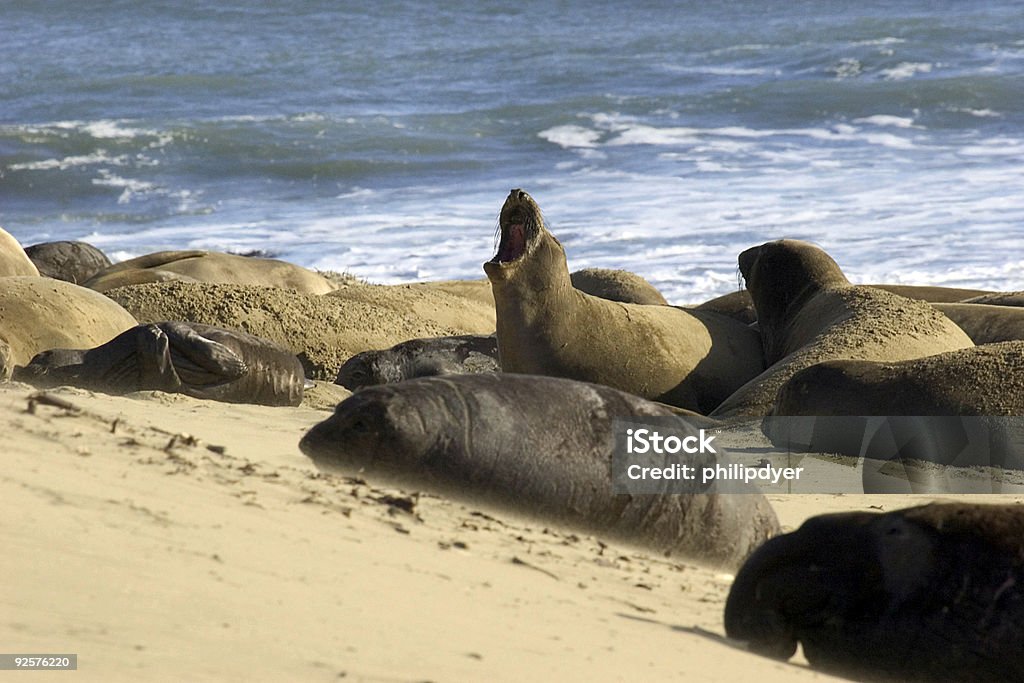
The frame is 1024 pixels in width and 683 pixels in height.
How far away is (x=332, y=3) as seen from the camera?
3941 centimetres

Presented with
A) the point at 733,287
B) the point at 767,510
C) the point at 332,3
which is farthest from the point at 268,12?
the point at 767,510

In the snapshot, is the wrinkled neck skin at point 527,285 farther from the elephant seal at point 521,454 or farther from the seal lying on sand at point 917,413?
the elephant seal at point 521,454

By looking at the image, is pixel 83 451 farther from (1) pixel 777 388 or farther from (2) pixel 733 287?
(2) pixel 733 287

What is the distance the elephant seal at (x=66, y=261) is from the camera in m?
12.1

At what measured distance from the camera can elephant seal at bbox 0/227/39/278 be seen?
992 cm

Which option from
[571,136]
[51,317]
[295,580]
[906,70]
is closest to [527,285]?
[51,317]

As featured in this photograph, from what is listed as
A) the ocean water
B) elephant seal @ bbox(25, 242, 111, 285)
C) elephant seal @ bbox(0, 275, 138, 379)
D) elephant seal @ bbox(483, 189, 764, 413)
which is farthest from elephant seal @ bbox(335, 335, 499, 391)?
the ocean water

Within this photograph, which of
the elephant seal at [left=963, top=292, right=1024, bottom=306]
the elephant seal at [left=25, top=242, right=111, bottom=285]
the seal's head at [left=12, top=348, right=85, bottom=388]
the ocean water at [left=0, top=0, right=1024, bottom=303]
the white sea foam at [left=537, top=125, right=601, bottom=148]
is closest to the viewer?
the seal's head at [left=12, top=348, right=85, bottom=388]

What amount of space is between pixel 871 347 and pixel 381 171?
16.8 metres

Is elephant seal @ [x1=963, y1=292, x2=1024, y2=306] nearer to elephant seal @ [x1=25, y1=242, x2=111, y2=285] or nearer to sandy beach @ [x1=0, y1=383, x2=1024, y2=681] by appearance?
sandy beach @ [x1=0, y1=383, x2=1024, y2=681]

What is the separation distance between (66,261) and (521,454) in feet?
29.1

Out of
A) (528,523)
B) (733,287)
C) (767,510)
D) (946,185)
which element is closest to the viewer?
(528,523)

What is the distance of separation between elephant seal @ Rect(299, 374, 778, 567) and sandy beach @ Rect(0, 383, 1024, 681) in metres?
0.11

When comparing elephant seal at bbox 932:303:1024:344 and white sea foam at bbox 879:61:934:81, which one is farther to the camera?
white sea foam at bbox 879:61:934:81
